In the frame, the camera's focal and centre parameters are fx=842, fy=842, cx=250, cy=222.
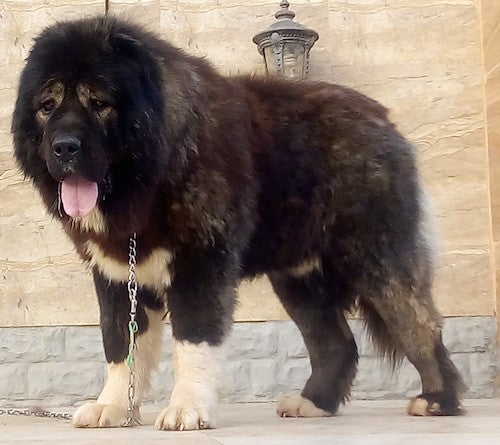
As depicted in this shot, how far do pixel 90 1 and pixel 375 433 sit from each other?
3.57 metres

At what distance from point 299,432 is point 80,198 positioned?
1.02 meters

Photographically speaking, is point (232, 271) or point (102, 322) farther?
point (102, 322)

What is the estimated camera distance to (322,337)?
11.6 feet

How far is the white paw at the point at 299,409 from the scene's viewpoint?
10.8 ft

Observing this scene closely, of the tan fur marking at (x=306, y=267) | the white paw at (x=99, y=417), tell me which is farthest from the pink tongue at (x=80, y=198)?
the tan fur marking at (x=306, y=267)

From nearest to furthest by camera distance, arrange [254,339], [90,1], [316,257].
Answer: [316,257], [254,339], [90,1]

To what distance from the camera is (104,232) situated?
113 inches

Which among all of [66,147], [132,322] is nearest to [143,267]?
[132,322]

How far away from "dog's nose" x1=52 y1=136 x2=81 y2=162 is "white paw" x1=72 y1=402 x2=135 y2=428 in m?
0.85

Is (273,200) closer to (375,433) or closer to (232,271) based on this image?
(232,271)

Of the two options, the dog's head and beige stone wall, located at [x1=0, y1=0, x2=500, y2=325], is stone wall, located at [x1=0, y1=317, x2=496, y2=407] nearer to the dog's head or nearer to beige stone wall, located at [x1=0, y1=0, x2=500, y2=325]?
beige stone wall, located at [x1=0, y1=0, x2=500, y2=325]

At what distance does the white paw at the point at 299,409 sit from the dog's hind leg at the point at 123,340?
59cm

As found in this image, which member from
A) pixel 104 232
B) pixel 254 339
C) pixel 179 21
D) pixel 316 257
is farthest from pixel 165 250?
pixel 179 21

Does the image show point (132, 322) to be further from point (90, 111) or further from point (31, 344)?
point (31, 344)
